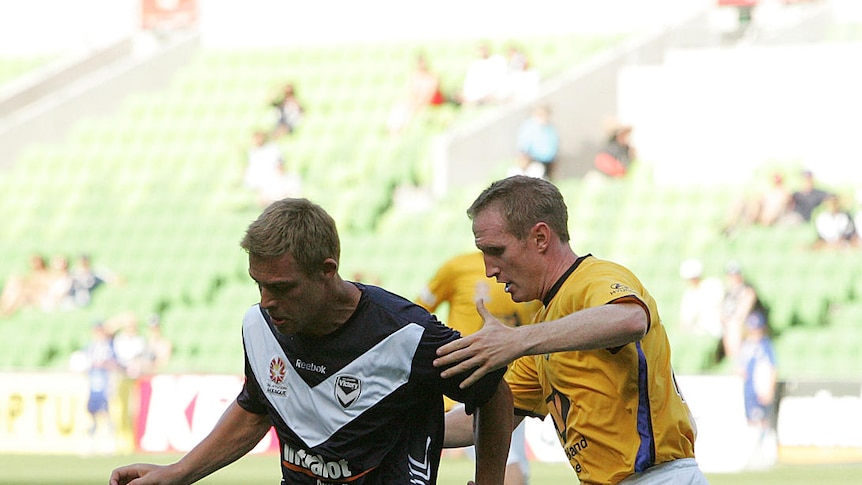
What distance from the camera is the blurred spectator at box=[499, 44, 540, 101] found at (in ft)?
72.0

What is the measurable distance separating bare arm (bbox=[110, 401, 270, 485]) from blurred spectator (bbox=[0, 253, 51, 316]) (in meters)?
16.3

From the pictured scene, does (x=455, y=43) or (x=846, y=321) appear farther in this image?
(x=455, y=43)

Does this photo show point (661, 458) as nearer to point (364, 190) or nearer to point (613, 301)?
point (613, 301)

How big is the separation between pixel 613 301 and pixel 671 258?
46.5 feet

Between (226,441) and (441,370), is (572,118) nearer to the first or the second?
(226,441)

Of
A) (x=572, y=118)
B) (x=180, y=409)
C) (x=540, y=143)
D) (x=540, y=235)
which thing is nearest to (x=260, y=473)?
(x=180, y=409)

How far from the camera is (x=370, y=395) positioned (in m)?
4.07

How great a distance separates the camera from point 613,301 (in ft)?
13.1

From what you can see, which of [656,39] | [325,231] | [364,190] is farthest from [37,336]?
[325,231]

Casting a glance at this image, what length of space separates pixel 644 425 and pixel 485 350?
2.28ft

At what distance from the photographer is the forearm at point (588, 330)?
3.80 meters

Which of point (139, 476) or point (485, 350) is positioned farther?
point (139, 476)

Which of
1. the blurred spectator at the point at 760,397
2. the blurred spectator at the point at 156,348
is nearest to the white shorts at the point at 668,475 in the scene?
the blurred spectator at the point at 760,397

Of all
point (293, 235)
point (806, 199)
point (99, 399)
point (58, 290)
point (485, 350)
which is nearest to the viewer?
point (485, 350)
